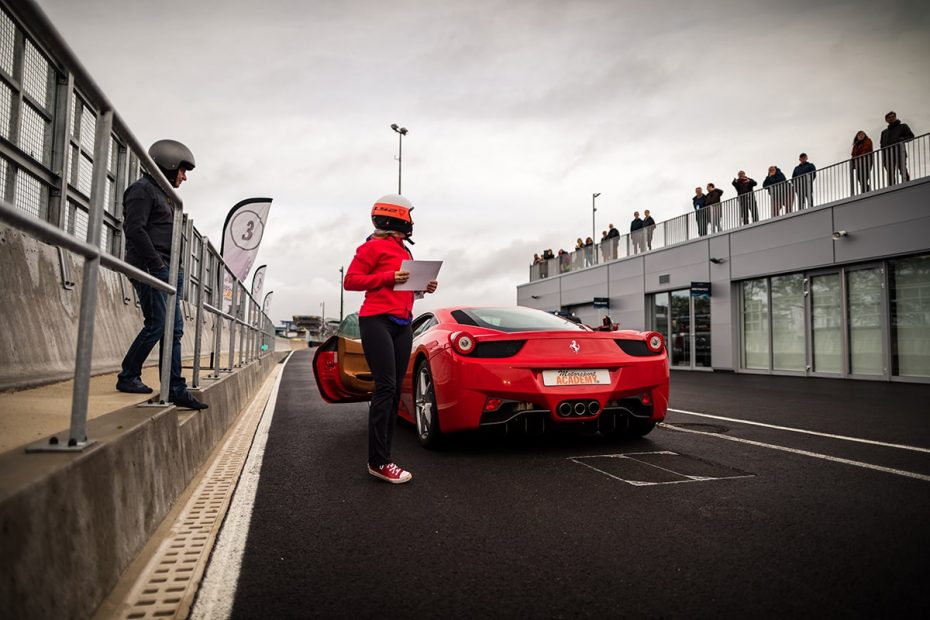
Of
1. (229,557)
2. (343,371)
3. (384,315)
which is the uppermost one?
(384,315)

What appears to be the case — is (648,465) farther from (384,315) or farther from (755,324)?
(755,324)

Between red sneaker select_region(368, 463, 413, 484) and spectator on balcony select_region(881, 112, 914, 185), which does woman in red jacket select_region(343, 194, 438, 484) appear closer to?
red sneaker select_region(368, 463, 413, 484)

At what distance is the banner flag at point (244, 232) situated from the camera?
13.5 meters

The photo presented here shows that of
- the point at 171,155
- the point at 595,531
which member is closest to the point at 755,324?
the point at 595,531

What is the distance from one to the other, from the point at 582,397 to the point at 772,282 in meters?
16.8

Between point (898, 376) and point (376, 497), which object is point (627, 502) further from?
point (898, 376)

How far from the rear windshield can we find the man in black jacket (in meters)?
2.30

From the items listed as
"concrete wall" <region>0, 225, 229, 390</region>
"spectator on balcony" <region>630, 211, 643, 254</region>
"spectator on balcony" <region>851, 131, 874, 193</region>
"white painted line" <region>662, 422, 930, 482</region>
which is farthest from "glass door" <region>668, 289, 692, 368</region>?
"concrete wall" <region>0, 225, 229, 390</region>

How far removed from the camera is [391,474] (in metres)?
3.96

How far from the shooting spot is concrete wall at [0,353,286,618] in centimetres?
151

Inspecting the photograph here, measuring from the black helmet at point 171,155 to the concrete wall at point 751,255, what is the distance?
15717mm

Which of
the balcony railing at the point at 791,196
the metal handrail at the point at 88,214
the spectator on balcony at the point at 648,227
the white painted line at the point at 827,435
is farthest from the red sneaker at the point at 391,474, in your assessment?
the spectator on balcony at the point at 648,227

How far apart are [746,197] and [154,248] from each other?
19.3 metres

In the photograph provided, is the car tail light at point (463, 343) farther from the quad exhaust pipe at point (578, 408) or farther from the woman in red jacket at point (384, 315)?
the quad exhaust pipe at point (578, 408)
